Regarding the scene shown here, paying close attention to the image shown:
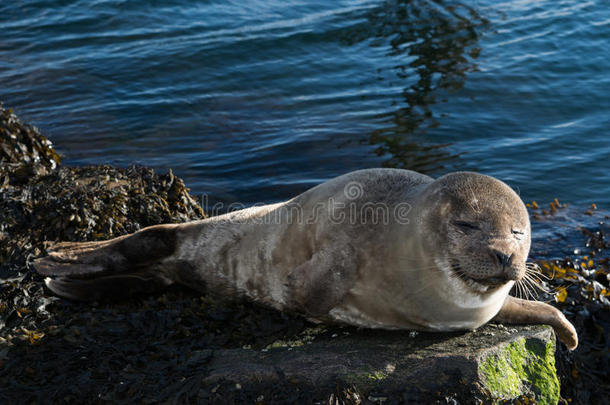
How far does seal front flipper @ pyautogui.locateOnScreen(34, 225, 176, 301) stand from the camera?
4336 millimetres

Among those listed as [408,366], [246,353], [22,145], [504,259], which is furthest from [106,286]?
[22,145]

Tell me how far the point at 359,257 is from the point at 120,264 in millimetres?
1817

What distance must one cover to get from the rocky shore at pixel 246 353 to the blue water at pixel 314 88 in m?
3.62

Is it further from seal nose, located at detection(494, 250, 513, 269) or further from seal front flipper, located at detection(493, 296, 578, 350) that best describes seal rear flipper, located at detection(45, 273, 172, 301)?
seal nose, located at detection(494, 250, 513, 269)

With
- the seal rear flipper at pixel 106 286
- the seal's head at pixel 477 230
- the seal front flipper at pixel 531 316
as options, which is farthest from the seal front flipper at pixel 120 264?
the seal front flipper at pixel 531 316

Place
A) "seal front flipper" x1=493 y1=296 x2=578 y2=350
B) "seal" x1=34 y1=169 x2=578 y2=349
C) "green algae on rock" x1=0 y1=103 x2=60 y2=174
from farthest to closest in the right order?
"green algae on rock" x1=0 y1=103 x2=60 y2=174 < "seal front flipper" x1=493 y1=296 x2=578 y2=350 < "seal" x1=34 y1=169 x2=578 y2=349

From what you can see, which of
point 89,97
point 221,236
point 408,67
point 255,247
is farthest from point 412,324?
point 408,67

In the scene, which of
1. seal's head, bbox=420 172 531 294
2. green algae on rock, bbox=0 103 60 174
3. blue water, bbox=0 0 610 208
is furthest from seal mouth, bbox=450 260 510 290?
green algae on rock, bbox=0 103 60 174

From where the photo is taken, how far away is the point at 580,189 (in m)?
8.45

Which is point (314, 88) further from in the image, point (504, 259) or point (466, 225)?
point (504, 259)

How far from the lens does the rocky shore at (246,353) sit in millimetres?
3236

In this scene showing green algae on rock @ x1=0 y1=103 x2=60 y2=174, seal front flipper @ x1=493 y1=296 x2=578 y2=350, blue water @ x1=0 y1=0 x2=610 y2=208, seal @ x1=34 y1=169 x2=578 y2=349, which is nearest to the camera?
seal @ x1=34 y1=169 x2=578 y2=349

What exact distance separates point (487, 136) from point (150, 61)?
6.85m

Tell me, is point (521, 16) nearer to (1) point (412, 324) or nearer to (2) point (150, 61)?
(2) point (150, 61)
